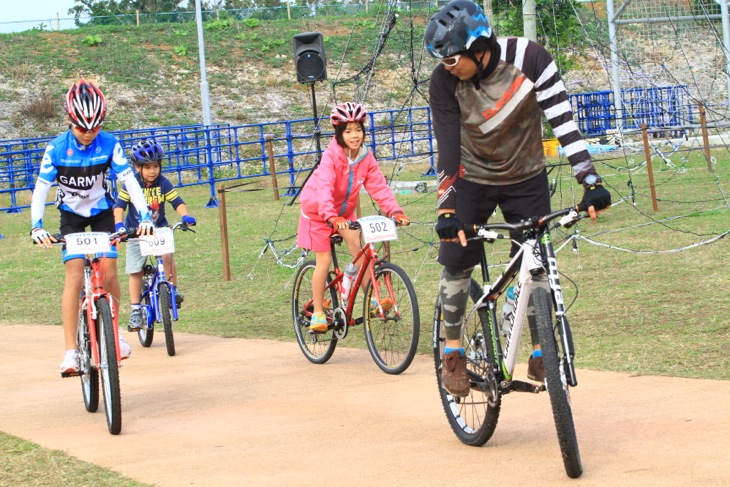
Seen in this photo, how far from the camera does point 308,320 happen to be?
8.98m

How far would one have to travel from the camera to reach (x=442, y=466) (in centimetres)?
547

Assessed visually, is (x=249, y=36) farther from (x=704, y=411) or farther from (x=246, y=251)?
(x=704, y=411)

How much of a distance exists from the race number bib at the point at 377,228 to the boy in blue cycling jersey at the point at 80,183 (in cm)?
153

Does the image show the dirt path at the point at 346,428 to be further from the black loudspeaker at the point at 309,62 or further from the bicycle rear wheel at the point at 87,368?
the black loudspeaker at the point at 309,62

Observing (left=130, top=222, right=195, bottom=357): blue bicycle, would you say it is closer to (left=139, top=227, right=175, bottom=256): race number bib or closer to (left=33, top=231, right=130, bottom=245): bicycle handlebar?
(left=139, top=227, right=175, bottom=256): race number bib

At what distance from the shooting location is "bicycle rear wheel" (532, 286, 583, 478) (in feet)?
15.7

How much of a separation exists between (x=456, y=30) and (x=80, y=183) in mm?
3348

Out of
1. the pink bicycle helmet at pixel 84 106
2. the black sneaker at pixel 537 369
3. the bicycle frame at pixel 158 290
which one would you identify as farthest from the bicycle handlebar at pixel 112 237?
the black sneaker at pixel 537 369

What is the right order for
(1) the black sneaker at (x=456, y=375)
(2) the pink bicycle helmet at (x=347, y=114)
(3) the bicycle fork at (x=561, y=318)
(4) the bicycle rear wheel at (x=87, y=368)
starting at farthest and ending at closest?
(2) the pink bicycle helmet at (x=347, y=114)
(4) the bicycle rear wheel at (x=87, y=368)
(1) the black sneaker at (x=456, y=375)
(3) the bicycle fork at (x=561, y=318)

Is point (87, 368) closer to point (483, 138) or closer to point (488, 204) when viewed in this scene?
point (488, 204)

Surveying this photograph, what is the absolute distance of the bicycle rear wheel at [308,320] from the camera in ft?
29.1

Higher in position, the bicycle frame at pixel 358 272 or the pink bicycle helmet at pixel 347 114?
the pink bicycle helmet at pixel 347 114

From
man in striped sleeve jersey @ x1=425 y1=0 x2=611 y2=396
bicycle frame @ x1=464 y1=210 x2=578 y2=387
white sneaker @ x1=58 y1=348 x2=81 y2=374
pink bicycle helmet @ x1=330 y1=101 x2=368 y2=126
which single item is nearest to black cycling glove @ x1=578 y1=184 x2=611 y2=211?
man in striped sleeve jersey @ x1=425 y1=0 x2=611 y2=396

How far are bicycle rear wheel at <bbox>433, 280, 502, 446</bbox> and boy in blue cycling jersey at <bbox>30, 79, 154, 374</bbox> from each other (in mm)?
2265
